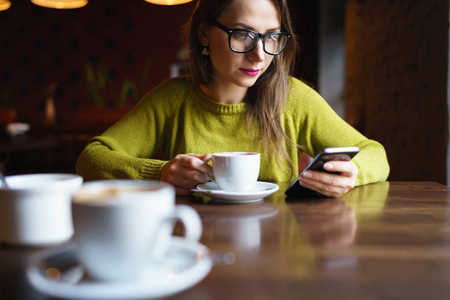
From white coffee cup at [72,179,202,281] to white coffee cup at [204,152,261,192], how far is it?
17.1 inches

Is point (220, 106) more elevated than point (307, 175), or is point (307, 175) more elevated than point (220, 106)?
point (220, 106)

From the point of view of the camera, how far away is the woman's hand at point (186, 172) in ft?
3.14

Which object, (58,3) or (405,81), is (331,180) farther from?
(58,3)

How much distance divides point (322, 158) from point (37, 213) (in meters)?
0.58

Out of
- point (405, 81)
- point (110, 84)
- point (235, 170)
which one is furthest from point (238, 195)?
point (110, 84)

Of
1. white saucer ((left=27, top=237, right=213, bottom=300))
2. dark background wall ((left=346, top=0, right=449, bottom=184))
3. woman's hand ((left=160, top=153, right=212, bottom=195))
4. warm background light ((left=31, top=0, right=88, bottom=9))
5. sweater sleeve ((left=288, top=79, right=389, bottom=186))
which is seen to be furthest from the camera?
warm background light ((left=31, top=0, right=88, bottom=9))

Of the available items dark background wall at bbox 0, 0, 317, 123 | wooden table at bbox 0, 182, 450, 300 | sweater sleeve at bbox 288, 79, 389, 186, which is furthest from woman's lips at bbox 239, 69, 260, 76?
dark background wall at bbox 0, 0, 317, 123

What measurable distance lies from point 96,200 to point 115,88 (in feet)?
19.6

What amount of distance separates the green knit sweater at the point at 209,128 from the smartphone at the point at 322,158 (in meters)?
0.42

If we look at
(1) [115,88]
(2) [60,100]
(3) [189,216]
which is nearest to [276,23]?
(3) [189,216]

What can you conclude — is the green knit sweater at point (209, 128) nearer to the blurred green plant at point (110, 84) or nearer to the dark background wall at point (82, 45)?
the blurred green plant at point (110, 84)

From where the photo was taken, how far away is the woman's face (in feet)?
4.02

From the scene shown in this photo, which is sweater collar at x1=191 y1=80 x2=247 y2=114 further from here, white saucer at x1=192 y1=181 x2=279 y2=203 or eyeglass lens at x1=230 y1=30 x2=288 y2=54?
white saucer at x1=192 y1=181 x2=279 y2=203

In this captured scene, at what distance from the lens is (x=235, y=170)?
874mm
